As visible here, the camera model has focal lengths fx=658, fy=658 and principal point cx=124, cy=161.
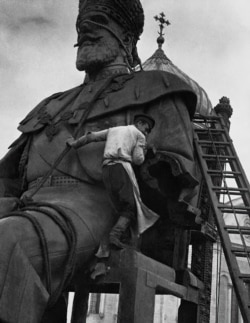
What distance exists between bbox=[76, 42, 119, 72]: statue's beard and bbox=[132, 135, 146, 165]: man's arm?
1388 mm

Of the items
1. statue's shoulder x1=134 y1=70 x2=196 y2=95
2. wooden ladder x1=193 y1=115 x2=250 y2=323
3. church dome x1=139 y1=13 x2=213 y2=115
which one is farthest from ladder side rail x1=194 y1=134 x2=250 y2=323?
church dome x1=139 y1=13 x2=213 y2=115

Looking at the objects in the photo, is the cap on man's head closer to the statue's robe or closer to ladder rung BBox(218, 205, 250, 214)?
the statue's robe

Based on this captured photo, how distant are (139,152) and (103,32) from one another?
1675mm

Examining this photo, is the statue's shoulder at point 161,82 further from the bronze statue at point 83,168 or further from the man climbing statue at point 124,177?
the man climbing statue at point 124,177

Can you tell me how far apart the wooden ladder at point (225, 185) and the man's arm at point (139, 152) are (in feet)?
4.30

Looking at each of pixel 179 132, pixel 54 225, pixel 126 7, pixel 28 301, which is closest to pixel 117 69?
pixel 126 7

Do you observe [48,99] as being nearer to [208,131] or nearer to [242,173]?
[208,131]

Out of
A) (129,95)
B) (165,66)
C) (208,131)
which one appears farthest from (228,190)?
(165,66)

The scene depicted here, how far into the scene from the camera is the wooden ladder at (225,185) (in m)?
5.92

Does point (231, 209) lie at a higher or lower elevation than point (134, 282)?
higher

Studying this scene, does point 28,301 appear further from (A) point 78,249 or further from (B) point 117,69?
(B) point 117,69

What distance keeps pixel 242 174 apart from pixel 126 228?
7.74ft

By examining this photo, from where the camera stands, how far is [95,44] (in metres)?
6.48

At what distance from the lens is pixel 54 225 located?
4938 millimetres
